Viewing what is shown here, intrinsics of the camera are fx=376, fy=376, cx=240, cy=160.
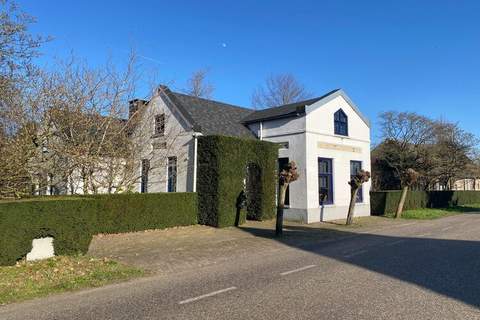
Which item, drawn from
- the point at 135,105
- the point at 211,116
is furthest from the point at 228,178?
the point at 135,105

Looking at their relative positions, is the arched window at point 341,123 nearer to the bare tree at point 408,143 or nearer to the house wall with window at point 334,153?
the house wall with window at point 334,153

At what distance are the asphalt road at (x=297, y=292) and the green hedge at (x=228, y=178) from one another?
713 cm

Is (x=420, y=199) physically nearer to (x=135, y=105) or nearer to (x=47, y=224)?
(x=135, y=105)

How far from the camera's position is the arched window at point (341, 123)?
72.8ft

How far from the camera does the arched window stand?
22.2m

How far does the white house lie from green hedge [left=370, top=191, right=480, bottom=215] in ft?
9.74

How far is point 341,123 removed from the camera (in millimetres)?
22609

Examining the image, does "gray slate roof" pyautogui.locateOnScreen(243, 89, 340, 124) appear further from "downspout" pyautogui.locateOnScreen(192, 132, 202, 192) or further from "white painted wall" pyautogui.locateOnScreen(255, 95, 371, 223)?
"downspout" pyautogui.locateOnScreen(192, 132, 202, 192)

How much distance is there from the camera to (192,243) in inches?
508

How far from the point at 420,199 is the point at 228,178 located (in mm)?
21108

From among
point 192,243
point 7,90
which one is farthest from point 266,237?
point 7,90

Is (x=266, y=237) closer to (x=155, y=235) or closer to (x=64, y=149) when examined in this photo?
(x=155, y=235)

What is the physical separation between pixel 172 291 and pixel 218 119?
1619cm

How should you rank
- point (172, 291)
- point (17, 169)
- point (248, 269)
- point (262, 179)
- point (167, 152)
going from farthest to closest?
point (167, 152)
point (262, 179)
point (17, 169)
point (248, 269)
point (172, 291)
